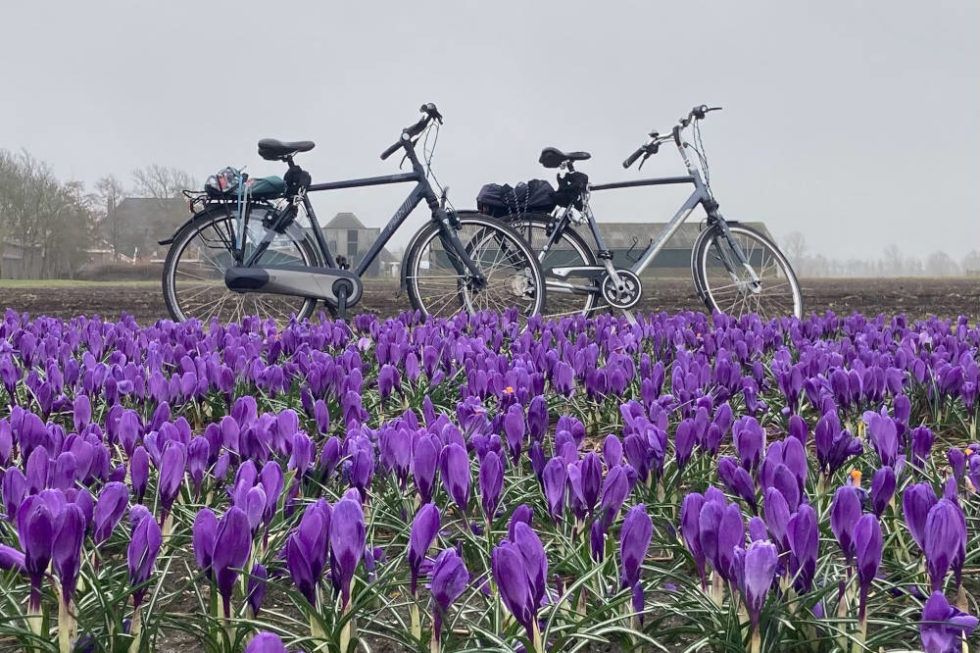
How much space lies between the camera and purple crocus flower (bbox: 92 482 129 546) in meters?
1.24

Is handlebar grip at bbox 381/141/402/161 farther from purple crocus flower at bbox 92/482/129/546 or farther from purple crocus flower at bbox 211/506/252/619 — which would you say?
purple crocus flower at bbox 211/506/252/619

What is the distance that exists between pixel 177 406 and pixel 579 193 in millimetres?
4749

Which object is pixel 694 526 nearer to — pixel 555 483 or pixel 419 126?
pixel 555 483

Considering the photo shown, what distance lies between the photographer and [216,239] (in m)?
6.27

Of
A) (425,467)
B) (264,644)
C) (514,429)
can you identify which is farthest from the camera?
(514,429)

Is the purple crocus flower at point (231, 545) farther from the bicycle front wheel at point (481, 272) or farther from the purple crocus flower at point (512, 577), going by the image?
the bicycle front wheel at point (481, 272)

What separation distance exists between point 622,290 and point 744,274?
120cm

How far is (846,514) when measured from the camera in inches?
42.9

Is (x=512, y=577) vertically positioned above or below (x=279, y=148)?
below

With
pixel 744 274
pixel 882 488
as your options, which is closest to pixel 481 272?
pixel 744 274

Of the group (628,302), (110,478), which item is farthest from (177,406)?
(628,302)

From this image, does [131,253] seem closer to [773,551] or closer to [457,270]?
[457,270]

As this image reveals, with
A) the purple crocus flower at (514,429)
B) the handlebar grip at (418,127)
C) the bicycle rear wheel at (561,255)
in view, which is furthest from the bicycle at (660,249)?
the purple crocus flower at (514,429)

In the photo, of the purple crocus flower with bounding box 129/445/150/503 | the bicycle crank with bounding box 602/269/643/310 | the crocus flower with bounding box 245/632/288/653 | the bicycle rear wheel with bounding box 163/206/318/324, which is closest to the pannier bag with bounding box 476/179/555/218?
the bicycle crank with bounding box 602/269/643/310
